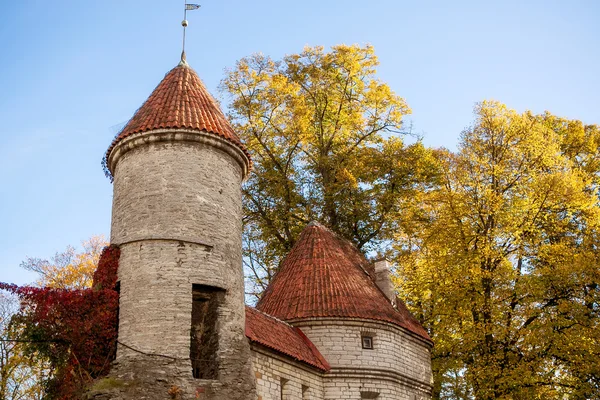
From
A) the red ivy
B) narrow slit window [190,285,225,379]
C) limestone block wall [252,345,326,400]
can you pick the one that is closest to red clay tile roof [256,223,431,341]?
limestone block wall [252,345,326,400]

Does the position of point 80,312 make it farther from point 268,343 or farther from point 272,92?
point 272,92

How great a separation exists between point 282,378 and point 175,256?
4630mm

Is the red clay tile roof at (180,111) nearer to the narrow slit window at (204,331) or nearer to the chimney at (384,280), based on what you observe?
the narrow slit window at (204,331)

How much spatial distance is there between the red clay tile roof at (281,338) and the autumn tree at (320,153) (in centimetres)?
1031

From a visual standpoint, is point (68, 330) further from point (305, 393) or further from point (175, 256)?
point (305, 393)

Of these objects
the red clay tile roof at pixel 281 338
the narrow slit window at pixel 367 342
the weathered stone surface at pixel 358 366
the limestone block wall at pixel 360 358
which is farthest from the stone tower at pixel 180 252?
the narrow slit window at pixel 367 342

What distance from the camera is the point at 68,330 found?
1366 cm

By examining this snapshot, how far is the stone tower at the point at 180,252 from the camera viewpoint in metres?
13.6

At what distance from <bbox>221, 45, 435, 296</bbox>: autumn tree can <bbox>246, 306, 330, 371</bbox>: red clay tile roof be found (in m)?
10.3

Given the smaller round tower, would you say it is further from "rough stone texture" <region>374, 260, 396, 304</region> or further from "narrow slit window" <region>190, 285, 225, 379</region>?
"narrow slit window" <region>190, 285, 225, 379</region>

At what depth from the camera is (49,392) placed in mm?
13836

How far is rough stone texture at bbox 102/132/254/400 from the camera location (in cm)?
1355

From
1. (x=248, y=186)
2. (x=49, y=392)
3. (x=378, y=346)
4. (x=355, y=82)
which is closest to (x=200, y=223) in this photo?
(x=49, y=392)

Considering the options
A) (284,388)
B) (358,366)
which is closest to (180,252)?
(284,388)
